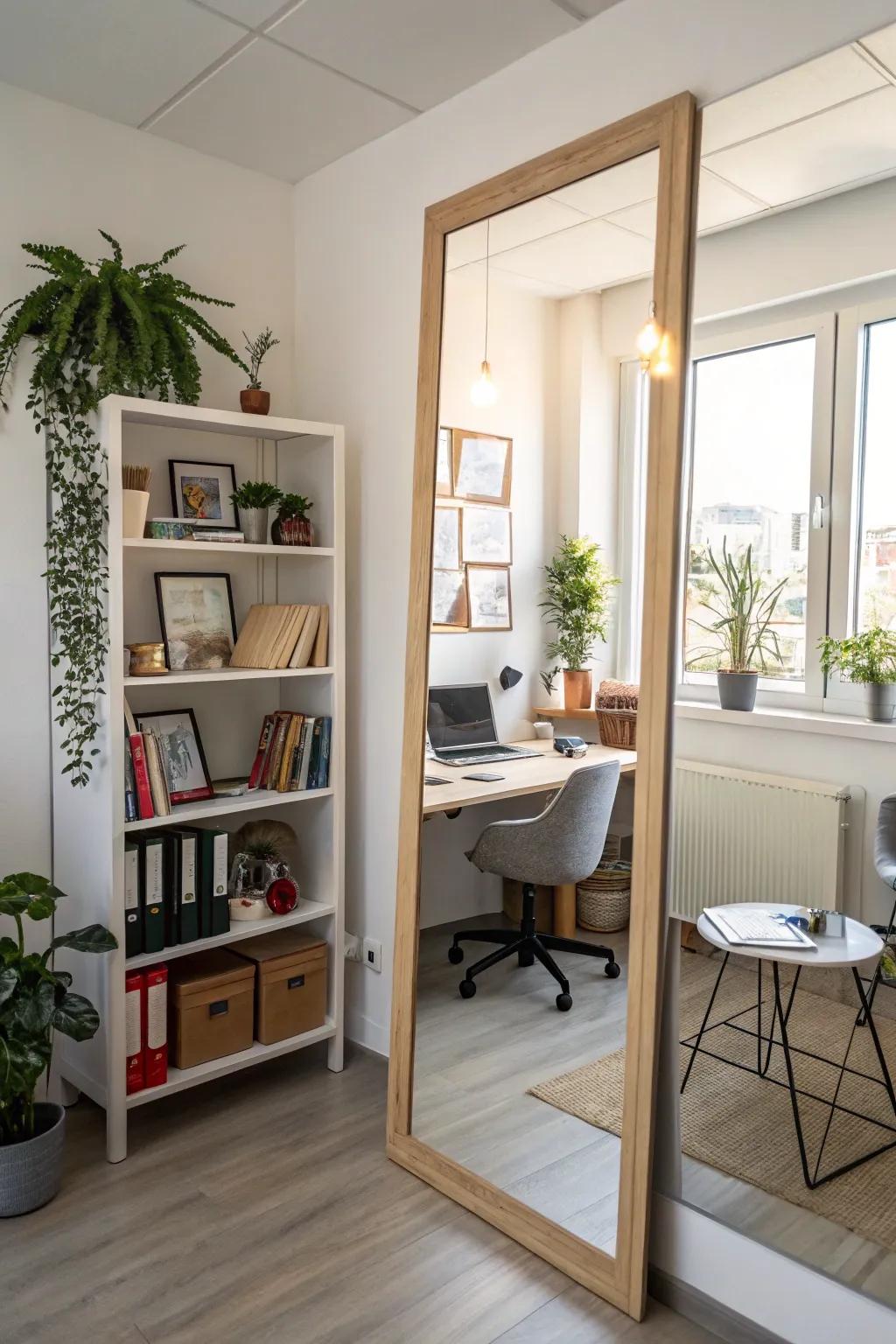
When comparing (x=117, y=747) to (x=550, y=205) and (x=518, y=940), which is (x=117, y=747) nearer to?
(x=518, y=940)

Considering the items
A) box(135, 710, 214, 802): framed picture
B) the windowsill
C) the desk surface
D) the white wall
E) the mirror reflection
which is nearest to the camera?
the windowsill

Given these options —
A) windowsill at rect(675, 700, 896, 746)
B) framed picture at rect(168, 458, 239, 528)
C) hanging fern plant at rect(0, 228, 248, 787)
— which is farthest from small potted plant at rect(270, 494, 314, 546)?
windowsill at rect(675, 700, 896, 746)

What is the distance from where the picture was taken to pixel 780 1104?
76.9 inches

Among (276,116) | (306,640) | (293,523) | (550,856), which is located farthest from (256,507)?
(550,856)

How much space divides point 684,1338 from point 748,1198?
0.30 m

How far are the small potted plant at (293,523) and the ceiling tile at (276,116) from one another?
40.7 inches

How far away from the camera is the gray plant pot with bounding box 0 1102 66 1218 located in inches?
90.2

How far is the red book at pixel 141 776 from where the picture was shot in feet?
8.42

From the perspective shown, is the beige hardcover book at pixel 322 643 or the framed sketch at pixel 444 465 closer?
the framed sketch at pixel 444 465

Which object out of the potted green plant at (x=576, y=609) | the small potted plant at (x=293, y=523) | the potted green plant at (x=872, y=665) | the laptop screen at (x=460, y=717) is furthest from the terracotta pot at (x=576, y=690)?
the small potted plant at (x=293, y=523)

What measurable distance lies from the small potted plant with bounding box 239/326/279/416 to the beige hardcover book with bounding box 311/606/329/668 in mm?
614

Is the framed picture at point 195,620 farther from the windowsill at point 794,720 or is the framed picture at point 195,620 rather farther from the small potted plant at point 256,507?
the windowsill at point 794,720

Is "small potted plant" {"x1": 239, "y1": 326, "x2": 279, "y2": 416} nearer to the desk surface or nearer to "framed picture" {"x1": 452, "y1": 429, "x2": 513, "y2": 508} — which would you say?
"framed picture" {"x1": 452, "y1": 429, "x2": 513, "y2": 508}

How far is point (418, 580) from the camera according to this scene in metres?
2.61
